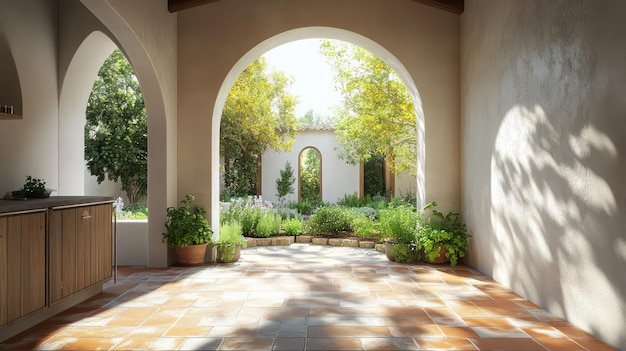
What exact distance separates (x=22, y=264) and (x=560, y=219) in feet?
14.0

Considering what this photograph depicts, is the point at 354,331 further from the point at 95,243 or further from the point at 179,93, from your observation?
the point at 179,93

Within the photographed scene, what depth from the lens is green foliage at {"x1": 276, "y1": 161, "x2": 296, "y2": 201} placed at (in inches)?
633

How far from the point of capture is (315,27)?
7.01 meters

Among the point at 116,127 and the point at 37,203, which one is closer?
the point at 37,203

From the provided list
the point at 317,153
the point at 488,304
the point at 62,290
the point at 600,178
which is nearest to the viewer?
the point at 600,178

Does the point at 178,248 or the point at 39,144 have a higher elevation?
the point at 39,144

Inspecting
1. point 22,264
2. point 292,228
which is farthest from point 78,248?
point 292,228

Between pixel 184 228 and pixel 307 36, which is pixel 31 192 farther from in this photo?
pixel 307 36

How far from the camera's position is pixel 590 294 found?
3.55 metres

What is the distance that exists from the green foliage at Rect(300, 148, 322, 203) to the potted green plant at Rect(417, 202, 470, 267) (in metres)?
10.1

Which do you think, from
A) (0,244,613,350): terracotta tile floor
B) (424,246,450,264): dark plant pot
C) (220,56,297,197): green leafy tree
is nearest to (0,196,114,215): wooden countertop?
(0,244,613,350): terracotta tile floor

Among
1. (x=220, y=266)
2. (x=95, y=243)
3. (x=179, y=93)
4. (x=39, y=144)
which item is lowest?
(x=220, y=266)

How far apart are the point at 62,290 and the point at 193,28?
4211 millimetres

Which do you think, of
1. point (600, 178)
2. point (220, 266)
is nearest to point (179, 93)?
point (220, 266)
